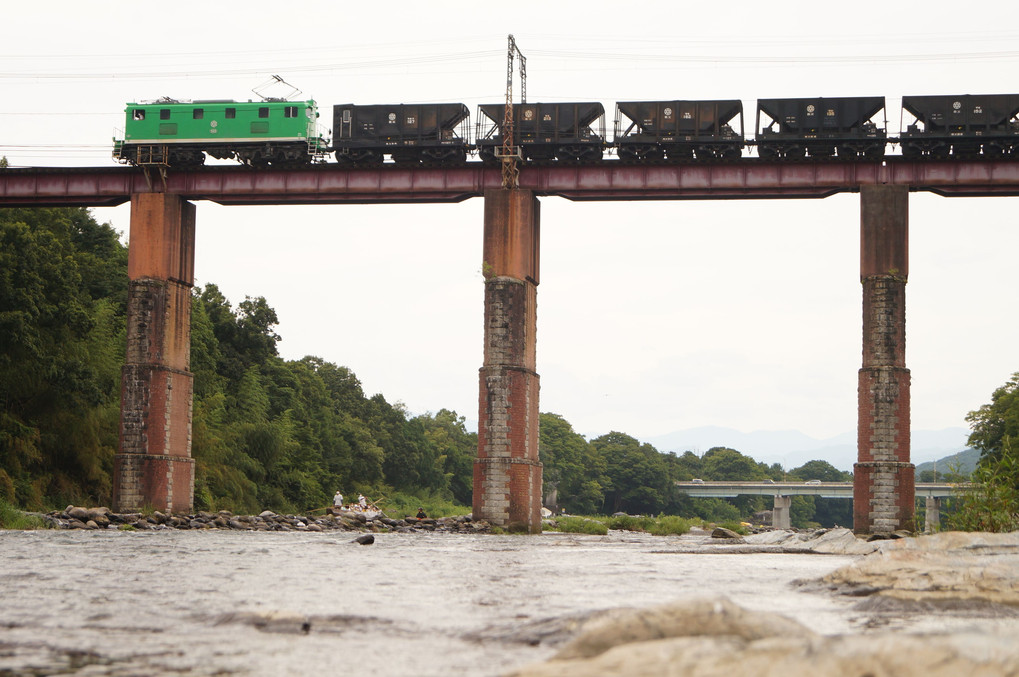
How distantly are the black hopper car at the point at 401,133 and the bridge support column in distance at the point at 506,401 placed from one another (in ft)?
15.9

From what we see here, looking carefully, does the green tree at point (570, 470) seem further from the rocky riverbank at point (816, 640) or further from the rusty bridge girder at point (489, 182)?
the rocky riverbank at point (816, 640)

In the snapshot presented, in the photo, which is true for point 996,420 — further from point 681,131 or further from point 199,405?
point 199,405

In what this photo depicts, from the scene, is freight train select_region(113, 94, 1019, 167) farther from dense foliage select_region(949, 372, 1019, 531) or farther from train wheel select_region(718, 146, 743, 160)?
dense foliage select_region(949, 372, 1019, 531)

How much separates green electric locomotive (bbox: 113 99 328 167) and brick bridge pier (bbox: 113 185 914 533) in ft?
8.92

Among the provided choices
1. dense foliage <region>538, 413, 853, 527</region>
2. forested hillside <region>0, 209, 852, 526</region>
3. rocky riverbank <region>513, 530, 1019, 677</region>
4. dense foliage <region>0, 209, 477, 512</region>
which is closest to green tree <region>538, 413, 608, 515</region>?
dense foliage <region>538, 413, 853, 527</region>

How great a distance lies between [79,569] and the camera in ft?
54.5

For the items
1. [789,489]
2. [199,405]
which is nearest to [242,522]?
[199,405]

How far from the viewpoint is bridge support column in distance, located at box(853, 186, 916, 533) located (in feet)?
121

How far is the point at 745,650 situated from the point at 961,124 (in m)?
36.5

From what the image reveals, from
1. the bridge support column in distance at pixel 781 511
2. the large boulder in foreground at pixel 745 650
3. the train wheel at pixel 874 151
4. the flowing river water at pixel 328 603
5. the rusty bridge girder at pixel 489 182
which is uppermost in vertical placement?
the train wheel at pixel 874 151

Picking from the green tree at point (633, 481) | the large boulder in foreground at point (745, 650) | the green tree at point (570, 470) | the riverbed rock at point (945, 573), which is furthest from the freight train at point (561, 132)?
the green tree at point (633, 481)

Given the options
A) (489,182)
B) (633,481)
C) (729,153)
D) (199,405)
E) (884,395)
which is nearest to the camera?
(884,395)

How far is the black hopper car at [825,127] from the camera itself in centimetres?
3947

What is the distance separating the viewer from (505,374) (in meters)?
38.0
